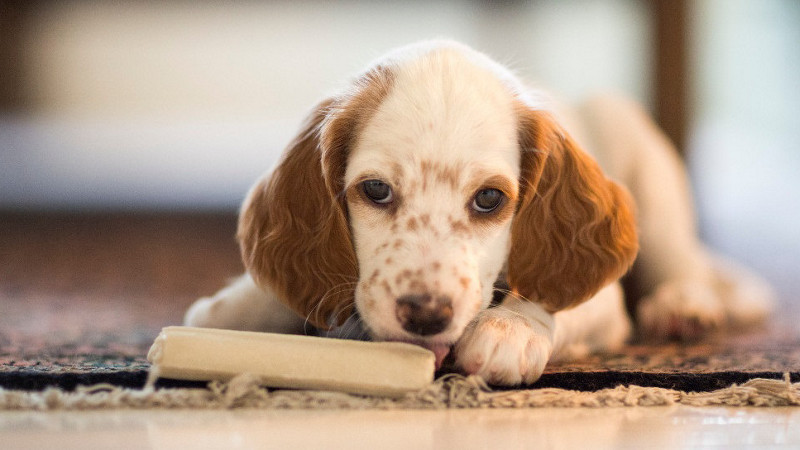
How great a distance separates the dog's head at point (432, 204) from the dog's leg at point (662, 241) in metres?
0.79

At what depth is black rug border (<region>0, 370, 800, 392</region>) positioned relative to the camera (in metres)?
1.78

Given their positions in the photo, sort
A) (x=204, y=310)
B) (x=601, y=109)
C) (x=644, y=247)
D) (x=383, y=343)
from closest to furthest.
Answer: (x=383, y=343), (x=204, y=310), (x=644, y=247), (x=601, y=109)

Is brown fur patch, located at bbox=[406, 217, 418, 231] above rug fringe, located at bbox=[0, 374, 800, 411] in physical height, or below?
above

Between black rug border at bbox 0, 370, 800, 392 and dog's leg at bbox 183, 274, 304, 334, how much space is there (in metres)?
0.42

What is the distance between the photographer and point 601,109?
12.5 ft

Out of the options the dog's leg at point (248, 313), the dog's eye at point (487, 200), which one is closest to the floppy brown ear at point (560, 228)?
the dog's eye at point (487, 200)

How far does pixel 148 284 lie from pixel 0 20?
22.8ft

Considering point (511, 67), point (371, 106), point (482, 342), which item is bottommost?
point (482, 342)

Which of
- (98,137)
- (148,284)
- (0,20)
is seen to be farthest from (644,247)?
(0,20)

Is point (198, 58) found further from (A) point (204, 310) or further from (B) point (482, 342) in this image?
(B) point (482, 342)

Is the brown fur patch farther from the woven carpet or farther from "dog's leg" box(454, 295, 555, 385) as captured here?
the woven carpet

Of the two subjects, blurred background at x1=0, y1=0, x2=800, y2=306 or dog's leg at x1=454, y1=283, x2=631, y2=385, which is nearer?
dog's leg at x1=454, y1=283, x2=631, y2=385

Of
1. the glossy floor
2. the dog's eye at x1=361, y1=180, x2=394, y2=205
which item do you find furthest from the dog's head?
the glossy floor

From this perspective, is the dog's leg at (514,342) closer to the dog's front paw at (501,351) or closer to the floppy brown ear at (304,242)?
the dog's front paw at (501,351)
